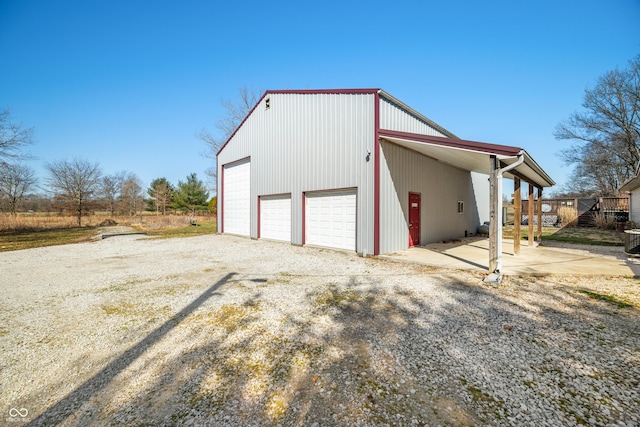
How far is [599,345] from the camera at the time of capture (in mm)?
2877

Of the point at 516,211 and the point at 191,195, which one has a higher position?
the point at 191,195

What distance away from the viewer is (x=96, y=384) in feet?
7.83

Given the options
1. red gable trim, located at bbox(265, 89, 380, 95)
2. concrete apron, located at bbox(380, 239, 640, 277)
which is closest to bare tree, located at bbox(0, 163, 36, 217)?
red gable trim, located at bbox(265, 89, 380, 95)

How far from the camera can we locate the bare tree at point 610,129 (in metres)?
18.9

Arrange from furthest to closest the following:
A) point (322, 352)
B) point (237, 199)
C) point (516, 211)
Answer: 1. point (237, 199)
2. point (516, 211)
3. point (322, 352)

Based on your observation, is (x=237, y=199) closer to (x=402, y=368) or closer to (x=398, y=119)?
(x=398, y=119)

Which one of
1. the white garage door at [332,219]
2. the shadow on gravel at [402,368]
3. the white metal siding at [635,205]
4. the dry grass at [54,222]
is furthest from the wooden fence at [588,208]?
the dry grass at [54,222]

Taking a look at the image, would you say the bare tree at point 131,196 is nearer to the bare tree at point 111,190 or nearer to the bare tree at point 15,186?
the bare tree at point 111,190

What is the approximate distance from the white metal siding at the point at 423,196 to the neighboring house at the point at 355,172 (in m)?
0.03

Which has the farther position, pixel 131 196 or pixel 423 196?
pixel 131 196

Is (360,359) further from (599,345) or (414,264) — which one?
(414,264)

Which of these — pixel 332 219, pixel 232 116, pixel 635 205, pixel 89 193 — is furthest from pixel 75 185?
pixel 635 205

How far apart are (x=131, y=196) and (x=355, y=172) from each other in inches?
1271

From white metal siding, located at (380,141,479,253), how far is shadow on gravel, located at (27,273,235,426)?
6170 mm
